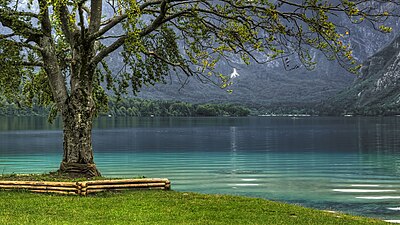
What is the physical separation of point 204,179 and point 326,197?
47.5ft

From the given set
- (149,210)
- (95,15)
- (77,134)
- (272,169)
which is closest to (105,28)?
(95,15)

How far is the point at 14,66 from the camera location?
3244cm

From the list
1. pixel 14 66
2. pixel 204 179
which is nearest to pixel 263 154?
pixel 204 179

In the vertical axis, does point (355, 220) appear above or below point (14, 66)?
below

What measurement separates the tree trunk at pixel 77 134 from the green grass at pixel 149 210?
193 inches

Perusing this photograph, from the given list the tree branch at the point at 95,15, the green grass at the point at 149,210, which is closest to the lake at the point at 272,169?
the green grass at the point at 149,210

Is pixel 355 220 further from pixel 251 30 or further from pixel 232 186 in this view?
pixel 232 186

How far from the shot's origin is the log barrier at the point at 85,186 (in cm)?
2566

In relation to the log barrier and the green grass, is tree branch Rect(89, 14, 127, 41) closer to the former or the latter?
the log barrier

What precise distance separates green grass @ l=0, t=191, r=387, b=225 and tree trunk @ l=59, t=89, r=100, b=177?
16.0 ft

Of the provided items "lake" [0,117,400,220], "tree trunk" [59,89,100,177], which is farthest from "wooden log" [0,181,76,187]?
"lake" [0,117,400,220]

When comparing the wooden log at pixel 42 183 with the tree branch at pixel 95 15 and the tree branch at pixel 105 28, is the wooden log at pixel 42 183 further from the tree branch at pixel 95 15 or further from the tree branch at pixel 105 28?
the tree branch at pixel 95 15

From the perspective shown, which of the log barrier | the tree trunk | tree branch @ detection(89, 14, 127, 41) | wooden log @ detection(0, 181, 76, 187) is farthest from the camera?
the tree trunk

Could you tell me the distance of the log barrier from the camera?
25.7 meters
